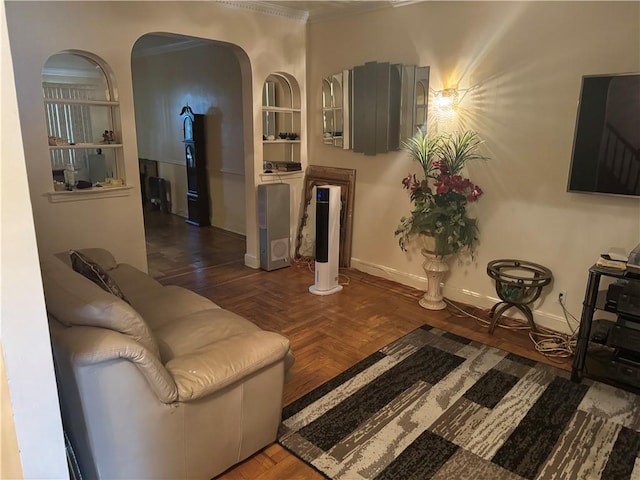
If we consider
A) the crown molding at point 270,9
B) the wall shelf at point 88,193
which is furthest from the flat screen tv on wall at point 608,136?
the wall shelf at point 88,193

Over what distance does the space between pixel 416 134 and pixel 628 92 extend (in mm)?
1531

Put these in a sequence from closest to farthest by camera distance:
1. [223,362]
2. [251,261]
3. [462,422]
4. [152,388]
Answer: [152,388], [223,362], [462,422], [251,261]

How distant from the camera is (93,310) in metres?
1.60

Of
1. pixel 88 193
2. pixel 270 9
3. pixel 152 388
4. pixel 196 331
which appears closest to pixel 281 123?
pixel 270 9

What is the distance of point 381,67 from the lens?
3934mm

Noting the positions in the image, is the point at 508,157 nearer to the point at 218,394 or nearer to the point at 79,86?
the point at 218,394

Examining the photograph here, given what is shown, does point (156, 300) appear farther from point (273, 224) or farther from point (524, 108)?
point (524, 108)

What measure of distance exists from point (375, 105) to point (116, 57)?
211cm

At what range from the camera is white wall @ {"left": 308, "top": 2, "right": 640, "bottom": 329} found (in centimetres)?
287

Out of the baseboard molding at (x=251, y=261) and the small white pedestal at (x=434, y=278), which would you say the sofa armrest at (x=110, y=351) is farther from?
the baseboard molding at (x=251, y=261)

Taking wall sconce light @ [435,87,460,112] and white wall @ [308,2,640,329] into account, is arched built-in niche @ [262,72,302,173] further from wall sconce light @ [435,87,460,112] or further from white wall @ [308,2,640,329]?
wall sconce light @ [435,87,460,112]

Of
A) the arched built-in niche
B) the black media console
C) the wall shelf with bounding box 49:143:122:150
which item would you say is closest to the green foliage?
the black media console

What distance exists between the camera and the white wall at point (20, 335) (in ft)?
3.29

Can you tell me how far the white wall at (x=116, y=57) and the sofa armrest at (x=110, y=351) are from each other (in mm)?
2049
